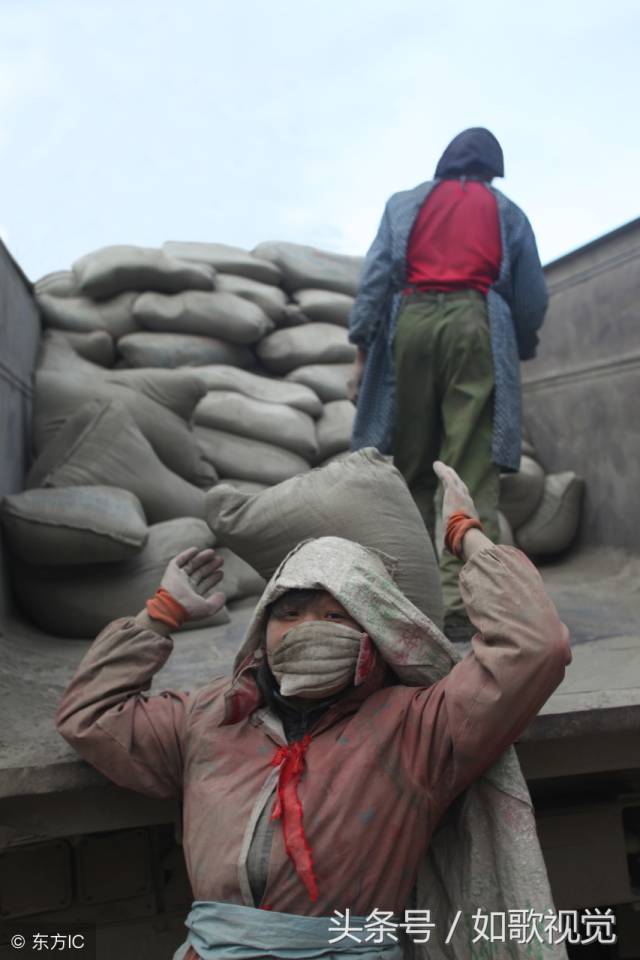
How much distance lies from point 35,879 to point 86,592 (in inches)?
37.5

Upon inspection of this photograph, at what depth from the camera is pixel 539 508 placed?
347 centimetres

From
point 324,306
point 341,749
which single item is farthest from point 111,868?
point 324,306

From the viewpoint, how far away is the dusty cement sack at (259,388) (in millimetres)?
3654

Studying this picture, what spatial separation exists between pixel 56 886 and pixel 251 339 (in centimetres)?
280

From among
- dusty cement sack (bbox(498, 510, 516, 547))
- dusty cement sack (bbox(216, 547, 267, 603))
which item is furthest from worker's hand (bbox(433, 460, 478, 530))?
dusty cement sack (bbox(498, 510, 516, 547))

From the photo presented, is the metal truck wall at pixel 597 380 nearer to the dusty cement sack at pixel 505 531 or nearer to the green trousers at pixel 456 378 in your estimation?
the dusty cement sack at pixel 505 531

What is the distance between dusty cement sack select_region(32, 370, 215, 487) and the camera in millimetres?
2922

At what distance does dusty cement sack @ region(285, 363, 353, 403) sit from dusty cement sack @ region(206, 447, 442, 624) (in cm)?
214

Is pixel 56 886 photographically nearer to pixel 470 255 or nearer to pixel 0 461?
pixel 0 461

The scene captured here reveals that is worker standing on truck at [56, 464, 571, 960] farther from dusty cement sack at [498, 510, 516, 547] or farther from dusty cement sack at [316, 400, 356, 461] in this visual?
dusty cement sack at [316, 400, 356, 461]

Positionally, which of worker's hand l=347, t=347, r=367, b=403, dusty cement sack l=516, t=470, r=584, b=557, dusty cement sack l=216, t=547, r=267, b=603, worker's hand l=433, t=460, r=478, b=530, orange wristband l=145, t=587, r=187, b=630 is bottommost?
dusty cement sack l=516, t=470, r=584, b=557

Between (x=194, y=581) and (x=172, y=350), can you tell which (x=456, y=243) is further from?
(x=172, y=350)

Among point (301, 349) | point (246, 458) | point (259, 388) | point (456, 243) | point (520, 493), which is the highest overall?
point (456, 243)

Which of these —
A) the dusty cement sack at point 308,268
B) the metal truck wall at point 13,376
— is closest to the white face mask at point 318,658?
the metal truck wall at point 13,376
